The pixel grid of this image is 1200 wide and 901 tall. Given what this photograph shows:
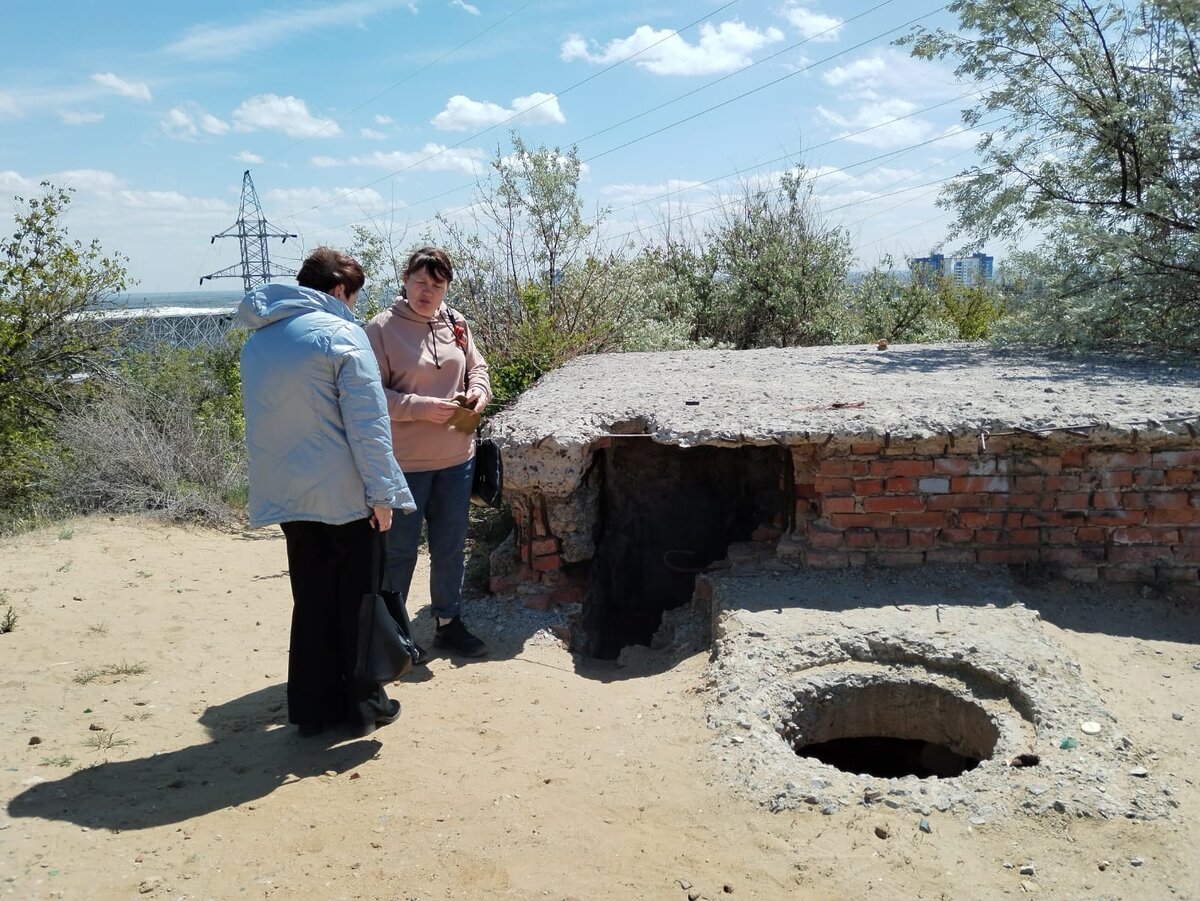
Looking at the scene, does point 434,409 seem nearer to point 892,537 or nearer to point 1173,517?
point 892,537

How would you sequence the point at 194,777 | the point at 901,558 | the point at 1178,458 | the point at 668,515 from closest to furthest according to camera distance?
the point at 194,777
the point at 1178,458
the point at 901,558
the point at 668,515

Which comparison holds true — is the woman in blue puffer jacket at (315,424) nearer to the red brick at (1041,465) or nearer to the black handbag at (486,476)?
the black handbag at (486,476)

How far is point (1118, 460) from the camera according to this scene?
4355 millimetres

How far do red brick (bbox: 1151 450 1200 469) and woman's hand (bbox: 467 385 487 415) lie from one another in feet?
10.9

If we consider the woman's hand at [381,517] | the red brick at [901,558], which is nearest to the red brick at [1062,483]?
the red brick at [901,558]

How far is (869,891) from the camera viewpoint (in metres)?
2.53

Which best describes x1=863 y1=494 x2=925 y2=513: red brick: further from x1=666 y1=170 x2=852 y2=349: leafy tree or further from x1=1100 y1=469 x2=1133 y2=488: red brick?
x1=666 y1=170 x2=852 y2=349: leafy tree

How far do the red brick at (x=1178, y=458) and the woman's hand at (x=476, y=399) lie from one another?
3.31m

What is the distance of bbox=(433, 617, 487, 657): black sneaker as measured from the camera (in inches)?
172

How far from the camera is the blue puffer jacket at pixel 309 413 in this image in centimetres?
312

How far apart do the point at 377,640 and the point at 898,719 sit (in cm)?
227

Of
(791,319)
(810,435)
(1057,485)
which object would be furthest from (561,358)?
(791,319)

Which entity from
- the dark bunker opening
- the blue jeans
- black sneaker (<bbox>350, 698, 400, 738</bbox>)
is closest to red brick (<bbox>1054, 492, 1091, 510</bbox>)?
the dark bunker opening

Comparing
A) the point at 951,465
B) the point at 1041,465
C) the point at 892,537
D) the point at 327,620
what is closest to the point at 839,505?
the point at 892,537
